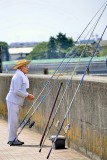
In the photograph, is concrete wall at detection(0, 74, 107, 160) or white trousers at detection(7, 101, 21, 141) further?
white trousers at detection(7, 101, 21, 141)

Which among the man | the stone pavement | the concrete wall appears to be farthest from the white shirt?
the stone pavement

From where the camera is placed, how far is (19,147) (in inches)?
406

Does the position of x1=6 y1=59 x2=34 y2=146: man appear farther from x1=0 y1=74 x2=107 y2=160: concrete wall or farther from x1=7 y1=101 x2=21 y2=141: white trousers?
x1=0 y1=74 x2=107 y2=160: concrete wall

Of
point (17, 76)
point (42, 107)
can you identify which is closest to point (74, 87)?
point (17, 76)

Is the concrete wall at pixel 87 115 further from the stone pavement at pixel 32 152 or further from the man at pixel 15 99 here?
the man at pixel 15 99

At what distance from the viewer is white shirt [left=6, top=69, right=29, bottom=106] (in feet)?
34.3

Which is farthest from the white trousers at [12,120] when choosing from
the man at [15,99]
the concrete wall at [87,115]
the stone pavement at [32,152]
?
the concrete wall at [87,115]

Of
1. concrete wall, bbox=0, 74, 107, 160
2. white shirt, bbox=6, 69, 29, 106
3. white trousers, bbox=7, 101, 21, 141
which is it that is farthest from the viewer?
white trousers, bbox=7, 101, 21, 141

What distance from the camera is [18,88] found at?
10.5 metres

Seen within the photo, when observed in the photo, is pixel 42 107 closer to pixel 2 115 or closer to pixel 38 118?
pixel 38 118

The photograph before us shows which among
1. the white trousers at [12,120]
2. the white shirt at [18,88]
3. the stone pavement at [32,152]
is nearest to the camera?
the stone pavement at [32,152]

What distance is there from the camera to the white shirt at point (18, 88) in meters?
10.5

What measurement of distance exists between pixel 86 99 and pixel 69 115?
0.97 m

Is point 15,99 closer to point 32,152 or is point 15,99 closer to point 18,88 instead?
point 18,88
